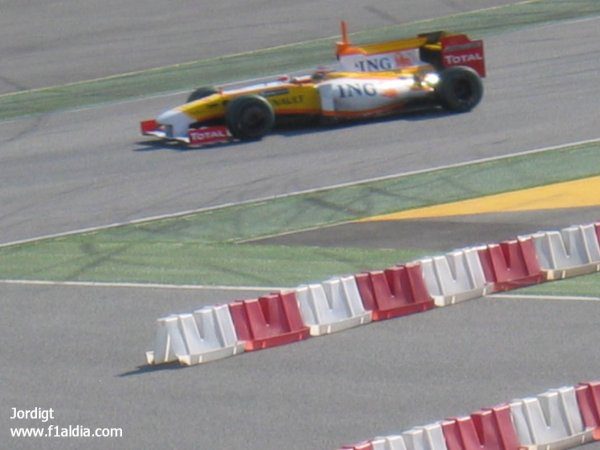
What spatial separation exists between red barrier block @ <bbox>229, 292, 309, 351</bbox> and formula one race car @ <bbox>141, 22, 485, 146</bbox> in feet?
26.2

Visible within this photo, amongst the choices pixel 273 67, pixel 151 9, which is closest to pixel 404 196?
pixel 273 67

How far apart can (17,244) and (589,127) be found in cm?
744

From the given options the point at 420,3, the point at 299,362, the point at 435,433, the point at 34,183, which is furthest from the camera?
the point at 420,3

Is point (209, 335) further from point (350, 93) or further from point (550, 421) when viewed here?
point (350, 93)

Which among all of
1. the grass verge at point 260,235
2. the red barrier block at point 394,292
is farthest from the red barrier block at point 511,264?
the grass verge at point 260,235

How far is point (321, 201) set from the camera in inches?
629

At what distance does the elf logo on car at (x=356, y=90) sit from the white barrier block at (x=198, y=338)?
8.79m

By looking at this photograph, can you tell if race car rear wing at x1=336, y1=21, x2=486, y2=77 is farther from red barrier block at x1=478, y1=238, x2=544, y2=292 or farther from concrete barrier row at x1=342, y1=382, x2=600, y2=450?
concrete barrier row at x1=342, y1=382, x2=600, y2=450

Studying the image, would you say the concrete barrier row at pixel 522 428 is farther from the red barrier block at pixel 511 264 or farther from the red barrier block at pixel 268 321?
the red barrier block at pixel 511 264

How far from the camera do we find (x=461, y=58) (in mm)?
19969

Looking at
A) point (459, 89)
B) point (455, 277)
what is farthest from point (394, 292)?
point (459, 89)

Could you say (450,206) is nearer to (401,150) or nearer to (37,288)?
(401,150)

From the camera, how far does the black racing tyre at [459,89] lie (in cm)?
1969

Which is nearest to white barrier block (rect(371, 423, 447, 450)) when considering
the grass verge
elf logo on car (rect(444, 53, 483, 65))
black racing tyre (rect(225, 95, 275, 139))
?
the grass verge
